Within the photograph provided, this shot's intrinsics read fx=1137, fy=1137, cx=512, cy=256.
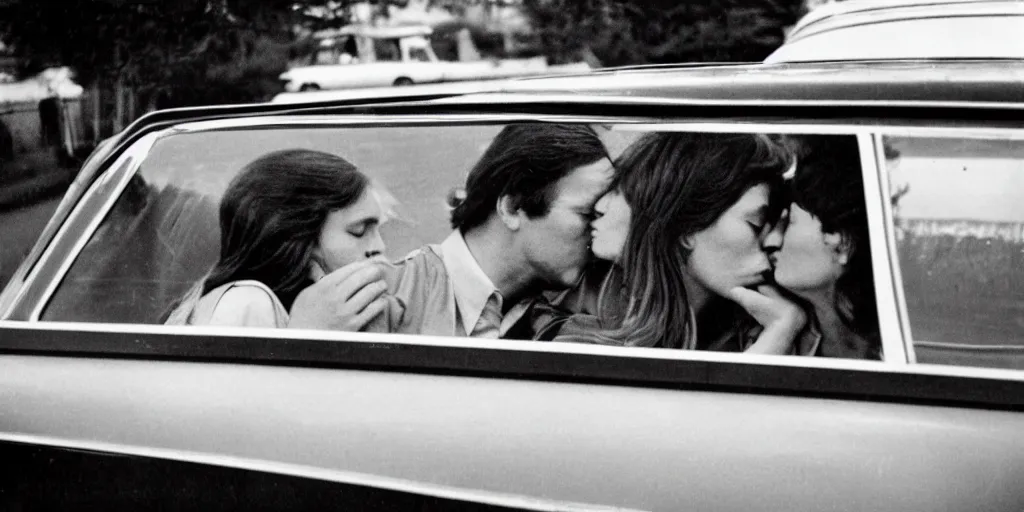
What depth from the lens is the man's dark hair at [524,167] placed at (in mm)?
2215

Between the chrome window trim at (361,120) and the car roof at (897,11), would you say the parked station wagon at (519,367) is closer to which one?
the chrome window trim at (361,120)

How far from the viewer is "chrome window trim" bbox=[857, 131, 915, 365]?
1.94m

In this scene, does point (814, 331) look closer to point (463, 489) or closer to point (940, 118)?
point (940, 118)

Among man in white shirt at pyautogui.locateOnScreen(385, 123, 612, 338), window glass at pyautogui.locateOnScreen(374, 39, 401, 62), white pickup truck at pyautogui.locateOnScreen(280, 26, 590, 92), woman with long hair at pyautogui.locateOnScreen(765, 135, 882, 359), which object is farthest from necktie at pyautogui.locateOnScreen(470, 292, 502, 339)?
window glass at pyautogui.locateOnScreen(374, 39, 401, 62)

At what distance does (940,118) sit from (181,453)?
1.53m

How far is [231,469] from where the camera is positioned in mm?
2121

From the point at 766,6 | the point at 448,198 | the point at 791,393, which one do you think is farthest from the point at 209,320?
the point at 766,6

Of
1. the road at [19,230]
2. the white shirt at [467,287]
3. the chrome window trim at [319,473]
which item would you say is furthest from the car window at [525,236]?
the road at [19,230]

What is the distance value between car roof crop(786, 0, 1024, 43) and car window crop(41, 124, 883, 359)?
1.50 meters

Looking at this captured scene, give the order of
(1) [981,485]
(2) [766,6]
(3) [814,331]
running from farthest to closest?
(2) [766,6] → (3) [814,331] → (1) [981,485]

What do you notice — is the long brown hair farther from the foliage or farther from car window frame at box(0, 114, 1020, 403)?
the foliage

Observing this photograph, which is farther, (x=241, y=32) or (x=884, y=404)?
(x=241, y=32)

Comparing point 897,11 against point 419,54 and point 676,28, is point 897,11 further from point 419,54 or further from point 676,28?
point 419,54

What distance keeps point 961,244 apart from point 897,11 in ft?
6.13
